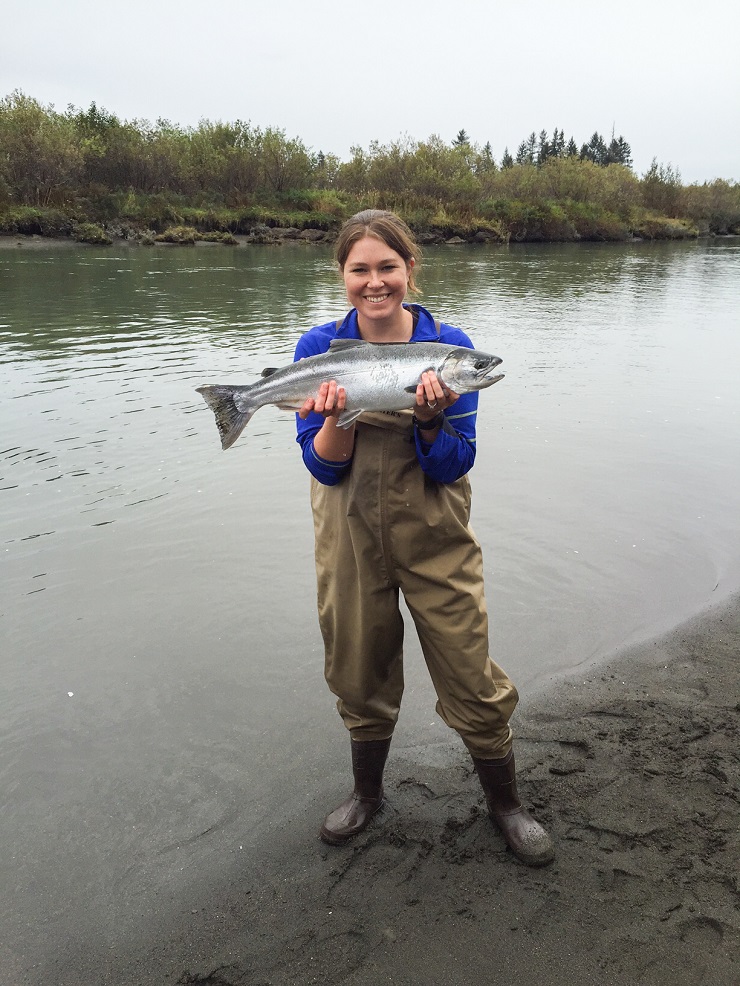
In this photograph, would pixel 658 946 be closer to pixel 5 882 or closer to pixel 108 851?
pixel 108 851

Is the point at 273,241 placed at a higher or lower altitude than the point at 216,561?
higher

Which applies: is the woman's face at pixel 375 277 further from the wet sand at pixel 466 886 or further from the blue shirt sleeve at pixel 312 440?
the wet sand at pixel 466 886

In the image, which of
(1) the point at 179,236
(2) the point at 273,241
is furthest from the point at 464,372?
(2) the point at 273,241

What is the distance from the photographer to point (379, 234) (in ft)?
9.97

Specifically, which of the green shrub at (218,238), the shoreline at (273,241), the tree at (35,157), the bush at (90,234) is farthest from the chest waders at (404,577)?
the tree at (35,157)

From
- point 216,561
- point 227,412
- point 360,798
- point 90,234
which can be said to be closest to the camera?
A: point 360,798

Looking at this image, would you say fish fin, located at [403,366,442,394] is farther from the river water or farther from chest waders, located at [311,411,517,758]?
the river water

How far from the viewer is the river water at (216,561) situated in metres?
3.69

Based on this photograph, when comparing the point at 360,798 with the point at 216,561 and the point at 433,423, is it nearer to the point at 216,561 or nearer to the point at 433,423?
the point at 433,423

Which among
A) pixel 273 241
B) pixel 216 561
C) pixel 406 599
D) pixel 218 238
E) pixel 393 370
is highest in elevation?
pixel 218 238

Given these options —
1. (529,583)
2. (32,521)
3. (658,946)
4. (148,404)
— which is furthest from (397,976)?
(148,404)

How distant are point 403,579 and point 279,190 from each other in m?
71.5

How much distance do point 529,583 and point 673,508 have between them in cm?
224

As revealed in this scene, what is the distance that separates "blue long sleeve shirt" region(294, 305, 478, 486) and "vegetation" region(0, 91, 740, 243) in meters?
49.5
